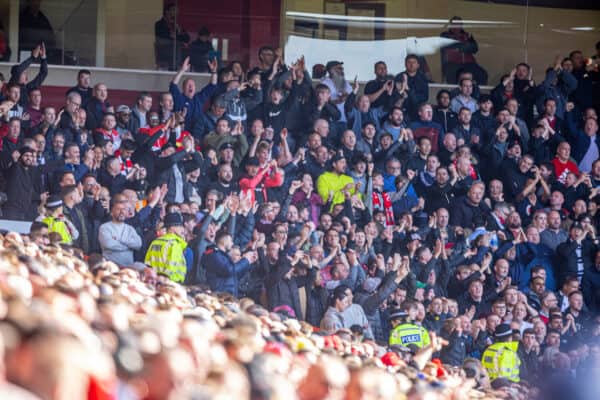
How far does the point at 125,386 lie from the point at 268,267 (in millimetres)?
5935

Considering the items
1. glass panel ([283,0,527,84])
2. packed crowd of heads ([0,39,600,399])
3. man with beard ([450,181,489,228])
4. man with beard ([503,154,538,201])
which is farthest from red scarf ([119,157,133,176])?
man with beard ([503,154,538,201])

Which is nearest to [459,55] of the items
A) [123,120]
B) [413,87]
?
[413,87]

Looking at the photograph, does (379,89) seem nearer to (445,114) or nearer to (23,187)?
(445,114)

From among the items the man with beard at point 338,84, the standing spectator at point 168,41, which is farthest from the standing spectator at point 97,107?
the man with beard at point 338,84

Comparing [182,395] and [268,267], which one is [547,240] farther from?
[182,395]

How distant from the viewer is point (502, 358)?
27.9 ft

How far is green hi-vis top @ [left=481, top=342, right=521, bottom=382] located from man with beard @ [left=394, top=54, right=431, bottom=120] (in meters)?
2.64

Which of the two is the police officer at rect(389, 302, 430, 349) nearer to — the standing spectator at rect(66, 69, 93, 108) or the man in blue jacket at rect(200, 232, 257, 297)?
the man in blue jacket at rect(200, 232, 257, 297)

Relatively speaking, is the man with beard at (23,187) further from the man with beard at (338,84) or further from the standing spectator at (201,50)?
the man with beard at (338,84)

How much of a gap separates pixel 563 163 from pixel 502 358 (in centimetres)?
256

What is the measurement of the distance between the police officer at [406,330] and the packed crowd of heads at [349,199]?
0.9 inches

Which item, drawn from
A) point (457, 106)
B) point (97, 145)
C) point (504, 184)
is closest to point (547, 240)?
point (504, 184)

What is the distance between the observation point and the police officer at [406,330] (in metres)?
8.26

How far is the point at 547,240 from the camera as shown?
973 cm
